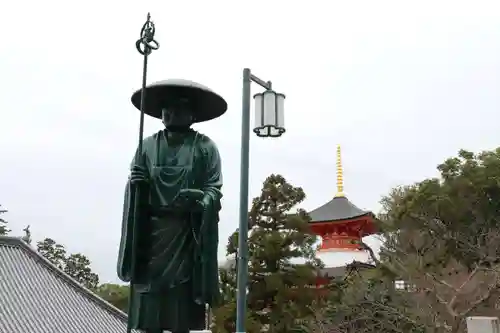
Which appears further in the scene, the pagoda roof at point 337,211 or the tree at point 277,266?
the pagoda roof at point 337,211

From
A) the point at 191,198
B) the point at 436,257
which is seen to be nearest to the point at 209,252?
the point at 191,198

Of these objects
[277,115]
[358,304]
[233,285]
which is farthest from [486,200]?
[277,115]

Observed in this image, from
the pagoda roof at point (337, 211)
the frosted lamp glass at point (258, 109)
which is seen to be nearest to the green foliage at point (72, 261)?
the pagoda roof at point (337, 211)

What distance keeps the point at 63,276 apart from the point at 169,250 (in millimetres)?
20744

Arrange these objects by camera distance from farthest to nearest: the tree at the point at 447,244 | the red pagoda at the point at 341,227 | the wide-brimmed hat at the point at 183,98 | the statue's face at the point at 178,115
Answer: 1. the red pagoda at the point at 341,227
2. the tree at the point at 447,244
3. the statue's face at the point at 178,115
4. the wide-brimmed hat at the point at 183,98

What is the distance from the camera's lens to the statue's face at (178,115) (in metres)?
3.70

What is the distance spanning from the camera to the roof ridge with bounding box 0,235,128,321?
21828 millimetres

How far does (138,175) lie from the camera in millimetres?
3416

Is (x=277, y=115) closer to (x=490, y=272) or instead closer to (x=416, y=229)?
(x=490, y=272)

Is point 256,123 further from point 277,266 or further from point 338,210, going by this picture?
point 338,210

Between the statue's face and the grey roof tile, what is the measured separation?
55.5ft

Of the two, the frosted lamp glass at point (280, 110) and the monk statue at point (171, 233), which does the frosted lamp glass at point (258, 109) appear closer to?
the frosted lamp glass at point (280, 110)

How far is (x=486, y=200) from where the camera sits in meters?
20.5

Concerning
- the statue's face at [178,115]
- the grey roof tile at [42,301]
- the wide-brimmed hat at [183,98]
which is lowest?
the grey roof tile at [42,301]
